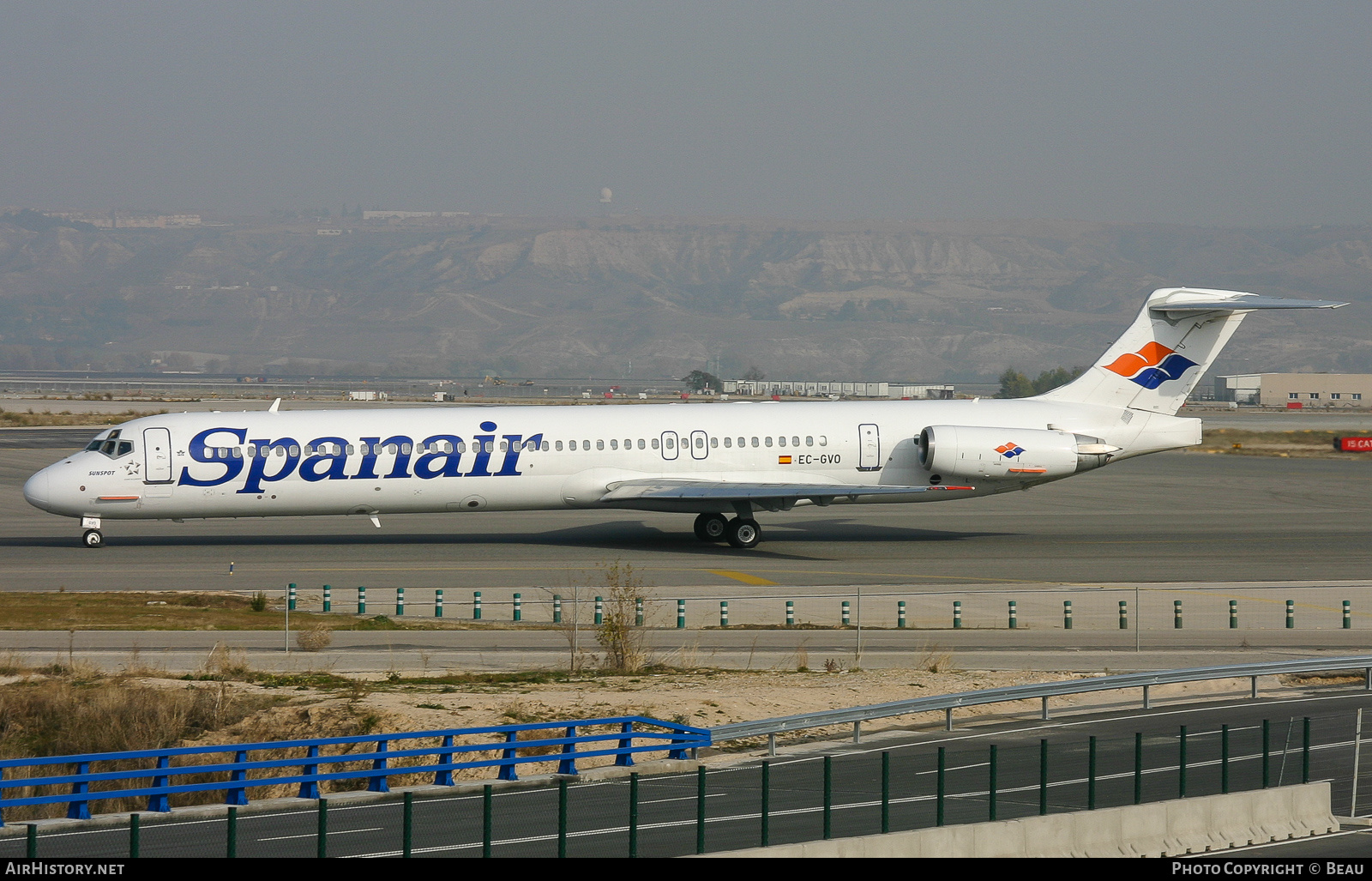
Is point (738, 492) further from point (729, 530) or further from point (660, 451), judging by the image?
point (660, 451)

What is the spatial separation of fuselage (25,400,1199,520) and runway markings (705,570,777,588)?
430cm

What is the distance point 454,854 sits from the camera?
1227cm

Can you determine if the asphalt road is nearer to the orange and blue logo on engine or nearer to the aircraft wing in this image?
the aircraft wing

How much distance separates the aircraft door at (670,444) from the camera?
38406mm

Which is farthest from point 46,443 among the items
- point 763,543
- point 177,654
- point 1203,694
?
point 1203,694

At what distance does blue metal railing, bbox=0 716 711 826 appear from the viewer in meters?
13.2

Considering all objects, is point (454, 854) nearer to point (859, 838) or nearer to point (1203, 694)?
point (859, 838)

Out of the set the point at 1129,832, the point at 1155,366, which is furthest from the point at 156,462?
the point at 1129,832

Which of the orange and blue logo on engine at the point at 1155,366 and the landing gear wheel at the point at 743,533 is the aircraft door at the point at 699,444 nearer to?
the landing gear wheel at the point at 743,533

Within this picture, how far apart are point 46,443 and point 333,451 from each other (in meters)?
47.7

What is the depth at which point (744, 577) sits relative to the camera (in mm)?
33344

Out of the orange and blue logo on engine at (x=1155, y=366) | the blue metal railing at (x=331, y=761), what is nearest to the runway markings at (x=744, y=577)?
the orange and blue logo on engine at (x=1155, y=366)

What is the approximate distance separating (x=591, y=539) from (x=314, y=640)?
54.1ft

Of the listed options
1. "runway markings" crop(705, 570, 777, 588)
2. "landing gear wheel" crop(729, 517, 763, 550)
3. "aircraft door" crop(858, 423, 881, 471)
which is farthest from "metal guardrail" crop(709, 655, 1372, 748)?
"landing gear wheel" crop(729, 517, 763, 550)
